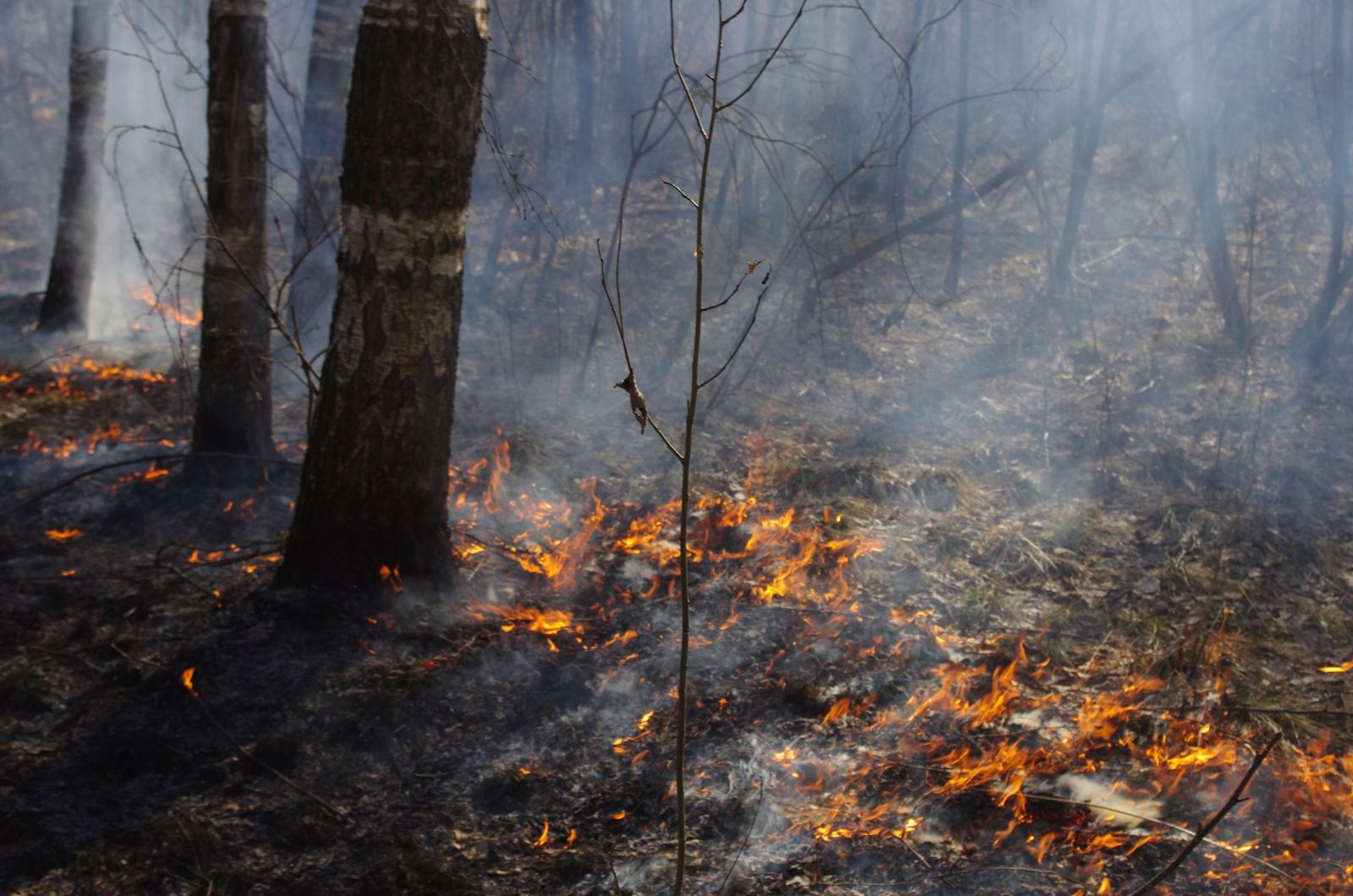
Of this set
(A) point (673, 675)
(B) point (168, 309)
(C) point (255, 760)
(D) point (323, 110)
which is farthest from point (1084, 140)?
(C) point (255, 760)

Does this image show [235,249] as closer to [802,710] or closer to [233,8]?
[233,8]

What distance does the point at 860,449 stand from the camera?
6.89 m

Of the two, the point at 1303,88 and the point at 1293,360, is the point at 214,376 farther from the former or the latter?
the point at 1303,88

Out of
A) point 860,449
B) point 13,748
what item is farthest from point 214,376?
point 860,449

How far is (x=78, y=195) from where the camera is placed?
318 inches

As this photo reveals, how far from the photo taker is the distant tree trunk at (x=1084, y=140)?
910cm

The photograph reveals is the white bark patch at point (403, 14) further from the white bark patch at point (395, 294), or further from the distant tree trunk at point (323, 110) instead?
the distant tree trunk at point (323, 110)

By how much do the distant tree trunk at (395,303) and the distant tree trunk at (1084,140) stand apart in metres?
7.41

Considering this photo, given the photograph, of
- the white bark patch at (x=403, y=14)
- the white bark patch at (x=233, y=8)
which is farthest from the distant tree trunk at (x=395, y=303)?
the white bark patch at (x=233, y=8)

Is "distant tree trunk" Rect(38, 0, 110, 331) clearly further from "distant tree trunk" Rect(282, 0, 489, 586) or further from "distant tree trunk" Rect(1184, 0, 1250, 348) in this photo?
"distant tree trunk" Rect(1184, 0, 1250, 348)

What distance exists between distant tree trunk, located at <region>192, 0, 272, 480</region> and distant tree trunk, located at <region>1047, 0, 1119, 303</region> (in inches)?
297

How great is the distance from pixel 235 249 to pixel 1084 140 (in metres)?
8.91

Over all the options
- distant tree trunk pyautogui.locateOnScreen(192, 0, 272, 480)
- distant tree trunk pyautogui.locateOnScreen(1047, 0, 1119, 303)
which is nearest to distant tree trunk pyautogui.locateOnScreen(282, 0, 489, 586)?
distant tree trunk pyautogui.locateOnScreen(192, 0, 272, 480)

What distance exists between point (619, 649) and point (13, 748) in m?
2.23
